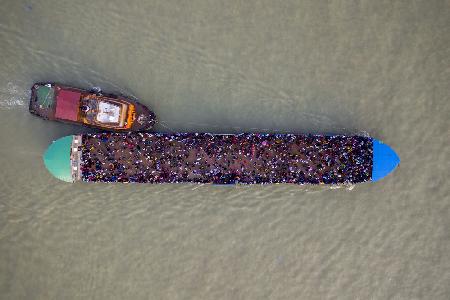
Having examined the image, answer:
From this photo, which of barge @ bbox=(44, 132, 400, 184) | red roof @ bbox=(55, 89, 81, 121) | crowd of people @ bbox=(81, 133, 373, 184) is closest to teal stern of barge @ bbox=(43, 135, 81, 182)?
barge @ bbox=(44, 132, 400, 184)

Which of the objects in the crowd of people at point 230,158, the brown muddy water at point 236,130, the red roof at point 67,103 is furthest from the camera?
the brown muddy water at point 236,130

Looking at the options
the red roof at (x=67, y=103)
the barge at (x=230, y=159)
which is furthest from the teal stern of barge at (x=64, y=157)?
the red roof at (x=67, y=103)

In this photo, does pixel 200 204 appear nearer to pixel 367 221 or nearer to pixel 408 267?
pixel 367 221

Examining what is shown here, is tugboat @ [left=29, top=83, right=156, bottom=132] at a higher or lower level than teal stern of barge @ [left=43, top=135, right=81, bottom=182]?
higher

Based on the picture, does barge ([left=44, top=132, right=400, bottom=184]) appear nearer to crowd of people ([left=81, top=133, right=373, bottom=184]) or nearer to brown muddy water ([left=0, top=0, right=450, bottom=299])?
crowd of people ([left=81, top=133, right=373, bottom=184])

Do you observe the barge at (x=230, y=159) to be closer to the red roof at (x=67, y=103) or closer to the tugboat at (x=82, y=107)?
the tugboat at (x=82, y=107)

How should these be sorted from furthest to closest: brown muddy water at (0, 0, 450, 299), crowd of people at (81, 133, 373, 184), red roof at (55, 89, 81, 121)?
brown muddy water at (0, 0, 450, 299) → crowd of people at (81, 133, 373, 184) → red roof at (55, 89, 81, 121)

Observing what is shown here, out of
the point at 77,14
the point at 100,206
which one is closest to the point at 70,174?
the point at 100,206
